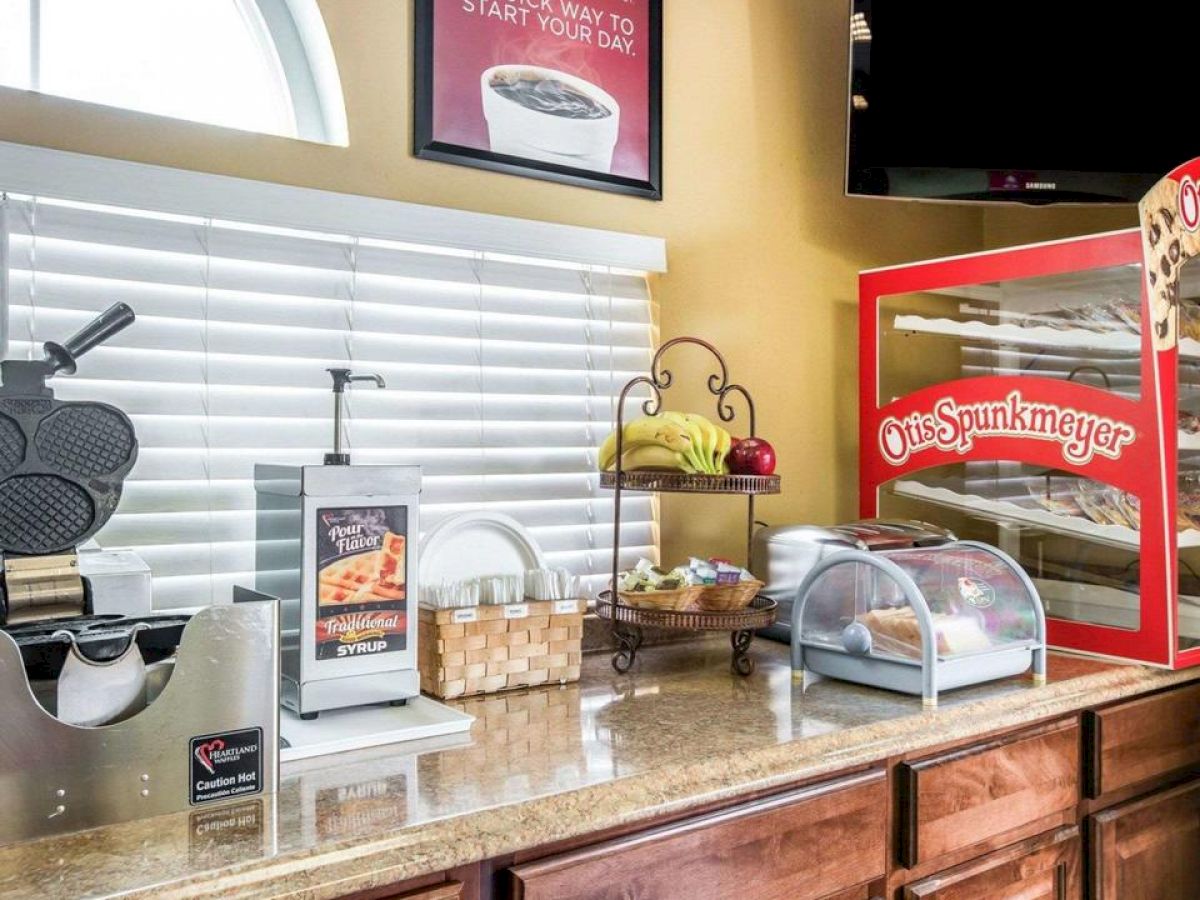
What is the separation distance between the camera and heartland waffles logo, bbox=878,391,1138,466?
6.19 ft

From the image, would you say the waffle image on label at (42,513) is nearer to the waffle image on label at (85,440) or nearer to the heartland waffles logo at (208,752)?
the waffle image on label at (85,440)

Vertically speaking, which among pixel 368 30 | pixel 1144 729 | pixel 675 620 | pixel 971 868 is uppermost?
pixel 368 30

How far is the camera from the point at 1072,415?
1.93 meters

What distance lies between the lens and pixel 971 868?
1575 millimetres

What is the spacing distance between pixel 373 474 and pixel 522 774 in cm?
46

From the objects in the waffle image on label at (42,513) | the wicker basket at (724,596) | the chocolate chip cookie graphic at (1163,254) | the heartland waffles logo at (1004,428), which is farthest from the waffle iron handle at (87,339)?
the chocolate chip cookie graphic at (1163,254)

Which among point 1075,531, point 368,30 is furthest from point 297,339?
point 1075,531

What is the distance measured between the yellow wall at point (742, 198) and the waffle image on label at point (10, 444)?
608mm

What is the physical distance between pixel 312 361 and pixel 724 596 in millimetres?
797

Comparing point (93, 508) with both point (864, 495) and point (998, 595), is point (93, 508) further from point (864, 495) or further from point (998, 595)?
point (864, 495)

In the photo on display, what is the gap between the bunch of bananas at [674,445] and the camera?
5.89 feet

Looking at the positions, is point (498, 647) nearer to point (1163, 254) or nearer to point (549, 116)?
point (549, 116)

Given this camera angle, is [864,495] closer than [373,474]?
No

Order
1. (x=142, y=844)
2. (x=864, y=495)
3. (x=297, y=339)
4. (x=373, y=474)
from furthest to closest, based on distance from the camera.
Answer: (x=864, y=495) → (x=297, y=339) → (x=373, y=474) → (x=142, y=844)
